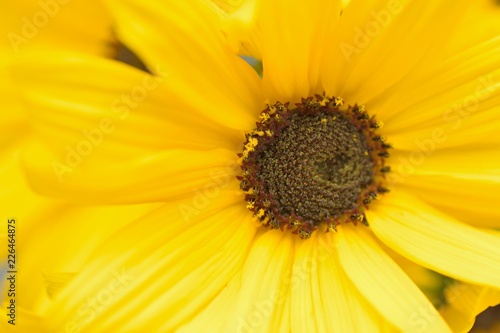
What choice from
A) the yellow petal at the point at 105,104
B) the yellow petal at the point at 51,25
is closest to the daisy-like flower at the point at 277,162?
the yellow petal at the point at 105,104

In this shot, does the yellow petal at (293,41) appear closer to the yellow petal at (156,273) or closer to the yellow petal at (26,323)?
the yellow petal at (156,273)

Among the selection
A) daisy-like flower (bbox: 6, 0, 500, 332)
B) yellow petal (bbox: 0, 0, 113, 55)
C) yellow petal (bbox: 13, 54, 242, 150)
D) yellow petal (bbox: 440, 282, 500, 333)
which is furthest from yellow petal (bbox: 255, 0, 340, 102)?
yellow petal (bbox: 440, 282, 500, 333)

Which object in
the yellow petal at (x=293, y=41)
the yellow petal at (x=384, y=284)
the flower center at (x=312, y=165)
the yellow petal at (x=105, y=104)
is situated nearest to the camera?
the yellow petal at (x=105, y=104)

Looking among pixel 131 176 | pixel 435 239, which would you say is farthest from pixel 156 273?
pixel 435 239

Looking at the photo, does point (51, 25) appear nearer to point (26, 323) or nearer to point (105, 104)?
point (105, 104)

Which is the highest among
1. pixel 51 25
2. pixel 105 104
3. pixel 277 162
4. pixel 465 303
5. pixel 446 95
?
pixel 51 25

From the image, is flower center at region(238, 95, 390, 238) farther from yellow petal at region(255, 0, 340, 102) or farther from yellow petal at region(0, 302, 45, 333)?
yellow petal at region(0, 302, 45, 333)
